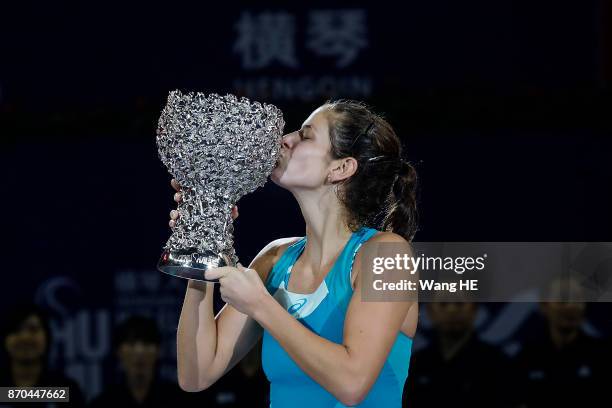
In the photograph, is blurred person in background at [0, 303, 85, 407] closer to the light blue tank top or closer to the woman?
the woman

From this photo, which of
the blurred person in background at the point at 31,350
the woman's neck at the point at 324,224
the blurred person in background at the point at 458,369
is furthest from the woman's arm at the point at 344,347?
the blurred person in background at the point at 31,350

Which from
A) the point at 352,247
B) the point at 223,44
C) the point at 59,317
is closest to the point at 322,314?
the point at 352,247

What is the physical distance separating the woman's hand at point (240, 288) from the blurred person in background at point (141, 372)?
236 centimetres

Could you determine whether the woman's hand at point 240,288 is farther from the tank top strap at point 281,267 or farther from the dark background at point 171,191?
the dark background at point 171,191

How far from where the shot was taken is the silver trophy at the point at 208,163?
6.72 ft

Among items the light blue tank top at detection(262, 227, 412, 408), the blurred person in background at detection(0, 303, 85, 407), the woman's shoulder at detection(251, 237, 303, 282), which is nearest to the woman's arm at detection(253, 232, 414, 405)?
the light blue tank top at detection(262, 227, 412, 408)

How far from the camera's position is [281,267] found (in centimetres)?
239

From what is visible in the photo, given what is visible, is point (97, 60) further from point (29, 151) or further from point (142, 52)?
point (29, 151)

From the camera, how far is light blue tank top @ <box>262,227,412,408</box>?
85.1 inches

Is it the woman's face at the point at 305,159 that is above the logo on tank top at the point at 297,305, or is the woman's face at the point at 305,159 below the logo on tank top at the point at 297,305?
above

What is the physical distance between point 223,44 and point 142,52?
425 mm

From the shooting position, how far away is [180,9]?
17.4 ft

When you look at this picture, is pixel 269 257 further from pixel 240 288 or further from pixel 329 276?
pixel 240 288

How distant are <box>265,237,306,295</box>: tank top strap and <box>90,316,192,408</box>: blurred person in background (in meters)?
1.97
